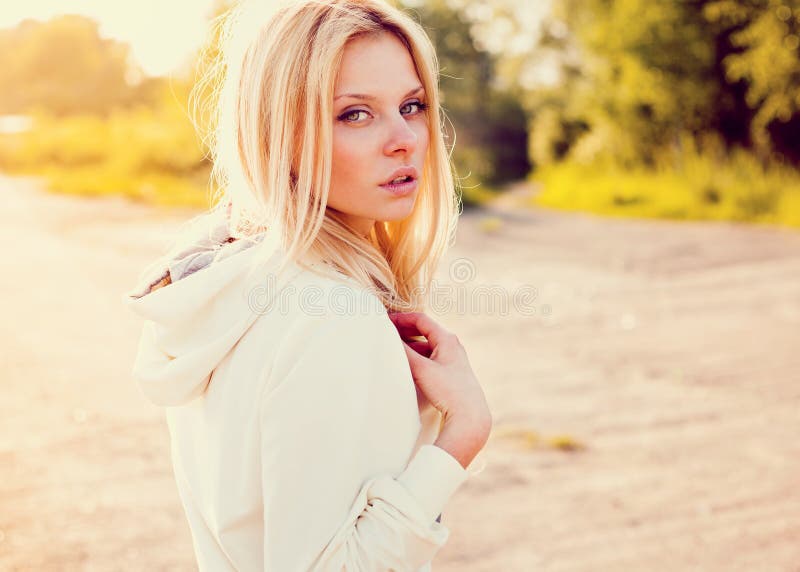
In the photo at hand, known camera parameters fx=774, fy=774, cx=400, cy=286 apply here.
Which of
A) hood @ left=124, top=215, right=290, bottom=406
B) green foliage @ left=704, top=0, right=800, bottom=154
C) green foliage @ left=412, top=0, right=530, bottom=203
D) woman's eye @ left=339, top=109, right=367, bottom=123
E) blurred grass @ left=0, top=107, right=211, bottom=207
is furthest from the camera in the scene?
green foliage @ left=412, top=0, right=530, bottom=203

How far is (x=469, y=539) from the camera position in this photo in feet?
10.3

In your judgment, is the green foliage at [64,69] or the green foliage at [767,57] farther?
the green foliage at [64,69]

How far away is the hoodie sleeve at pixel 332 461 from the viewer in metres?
1.07

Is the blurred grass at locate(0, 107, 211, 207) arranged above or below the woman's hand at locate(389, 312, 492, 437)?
below

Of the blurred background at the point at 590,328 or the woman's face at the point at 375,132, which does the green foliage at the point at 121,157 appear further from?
the woman's face at the point at 375,132

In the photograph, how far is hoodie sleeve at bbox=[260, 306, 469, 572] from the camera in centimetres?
107

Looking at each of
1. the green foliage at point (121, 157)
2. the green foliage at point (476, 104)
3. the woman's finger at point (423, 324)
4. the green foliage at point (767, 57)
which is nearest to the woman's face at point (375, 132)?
the woman's finger at point (423, 324)

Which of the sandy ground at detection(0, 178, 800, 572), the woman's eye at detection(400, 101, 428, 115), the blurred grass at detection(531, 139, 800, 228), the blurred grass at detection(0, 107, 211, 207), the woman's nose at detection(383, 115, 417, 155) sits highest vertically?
the woman's eye at detection(400, 101, 428, 115)

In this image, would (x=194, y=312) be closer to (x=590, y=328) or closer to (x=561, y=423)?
(x=561, y=423)

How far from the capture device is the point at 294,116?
125 cm

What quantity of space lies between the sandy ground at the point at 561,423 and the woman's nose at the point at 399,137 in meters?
2.09

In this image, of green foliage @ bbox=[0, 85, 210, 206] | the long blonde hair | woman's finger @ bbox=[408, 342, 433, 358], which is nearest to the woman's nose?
the long blonde hair

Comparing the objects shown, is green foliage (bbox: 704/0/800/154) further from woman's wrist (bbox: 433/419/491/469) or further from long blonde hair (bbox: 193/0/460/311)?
woman's wrist (bbox: 433/419/491/469)

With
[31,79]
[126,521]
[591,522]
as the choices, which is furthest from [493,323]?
[31,79]
